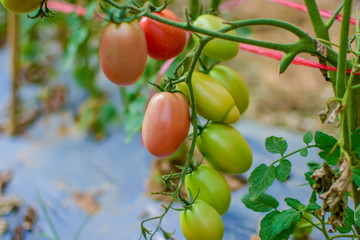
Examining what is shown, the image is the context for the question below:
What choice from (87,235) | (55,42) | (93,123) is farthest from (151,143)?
(55,42)

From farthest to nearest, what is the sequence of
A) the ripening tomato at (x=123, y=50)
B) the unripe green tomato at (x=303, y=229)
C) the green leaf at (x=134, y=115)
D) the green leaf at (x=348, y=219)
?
the green leaf at (x=134, y=115) < the unripe green tomato at (x=303, y=229) < the green leaf at (x=348, y=219) < the ripening tomato at (x=123, y=50)

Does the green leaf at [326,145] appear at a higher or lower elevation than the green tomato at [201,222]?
higher

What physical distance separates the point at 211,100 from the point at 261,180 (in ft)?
0.40

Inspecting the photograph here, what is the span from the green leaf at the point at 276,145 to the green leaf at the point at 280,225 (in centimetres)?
8

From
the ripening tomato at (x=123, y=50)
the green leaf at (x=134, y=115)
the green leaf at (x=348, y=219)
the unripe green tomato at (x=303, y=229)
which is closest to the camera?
the ripening tomato at (x=123, y=50)

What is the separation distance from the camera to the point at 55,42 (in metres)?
1.82

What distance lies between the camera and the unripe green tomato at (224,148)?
501 mm

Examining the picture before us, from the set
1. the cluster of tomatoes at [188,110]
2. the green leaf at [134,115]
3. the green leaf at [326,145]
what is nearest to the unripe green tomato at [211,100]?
the cluster of tomatoes at [188,110]

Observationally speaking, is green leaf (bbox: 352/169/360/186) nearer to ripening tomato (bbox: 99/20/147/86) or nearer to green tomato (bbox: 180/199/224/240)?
green tomato (bbox: 180/199/224/240)

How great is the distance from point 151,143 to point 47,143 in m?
1.00

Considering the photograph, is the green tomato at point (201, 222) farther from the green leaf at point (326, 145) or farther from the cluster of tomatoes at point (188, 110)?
the green leaf at point (326, 145)

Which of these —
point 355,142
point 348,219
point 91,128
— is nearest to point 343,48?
point 355,142

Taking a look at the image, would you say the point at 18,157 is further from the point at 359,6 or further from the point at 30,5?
the point at 359,6

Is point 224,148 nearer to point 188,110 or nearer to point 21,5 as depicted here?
point 188,110
